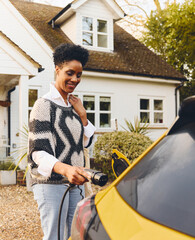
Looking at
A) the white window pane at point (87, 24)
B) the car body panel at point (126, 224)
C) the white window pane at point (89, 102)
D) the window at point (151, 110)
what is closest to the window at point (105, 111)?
the white window pane at point (89, 102)

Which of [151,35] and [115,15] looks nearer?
[115,15]

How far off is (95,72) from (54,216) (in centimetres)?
1040

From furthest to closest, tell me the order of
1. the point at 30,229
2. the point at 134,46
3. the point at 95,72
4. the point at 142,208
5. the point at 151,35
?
the point at 151,35, the point at 134,46, the point at 95,72, the point at 30,229, the point at 142,208

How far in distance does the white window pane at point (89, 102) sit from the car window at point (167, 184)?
10.9 meters

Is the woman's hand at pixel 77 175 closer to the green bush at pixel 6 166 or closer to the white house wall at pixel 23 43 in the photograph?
the green bush at pixel 6 166

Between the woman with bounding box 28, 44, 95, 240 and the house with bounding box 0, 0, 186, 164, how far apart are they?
9231mm

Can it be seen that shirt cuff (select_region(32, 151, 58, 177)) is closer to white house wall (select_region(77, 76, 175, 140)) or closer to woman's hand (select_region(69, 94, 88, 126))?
woman's hand (select_region(69, 94, 88, 126))

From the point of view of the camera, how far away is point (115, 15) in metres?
13.7

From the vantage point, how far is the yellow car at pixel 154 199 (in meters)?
0.99

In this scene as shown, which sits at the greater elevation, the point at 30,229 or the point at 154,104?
the point at 154,104

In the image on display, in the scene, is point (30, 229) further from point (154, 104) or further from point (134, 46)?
point (134, 46)

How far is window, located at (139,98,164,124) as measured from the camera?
13.7 m

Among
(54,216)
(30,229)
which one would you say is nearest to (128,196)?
(54,216)

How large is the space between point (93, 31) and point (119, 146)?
21.9 ft
